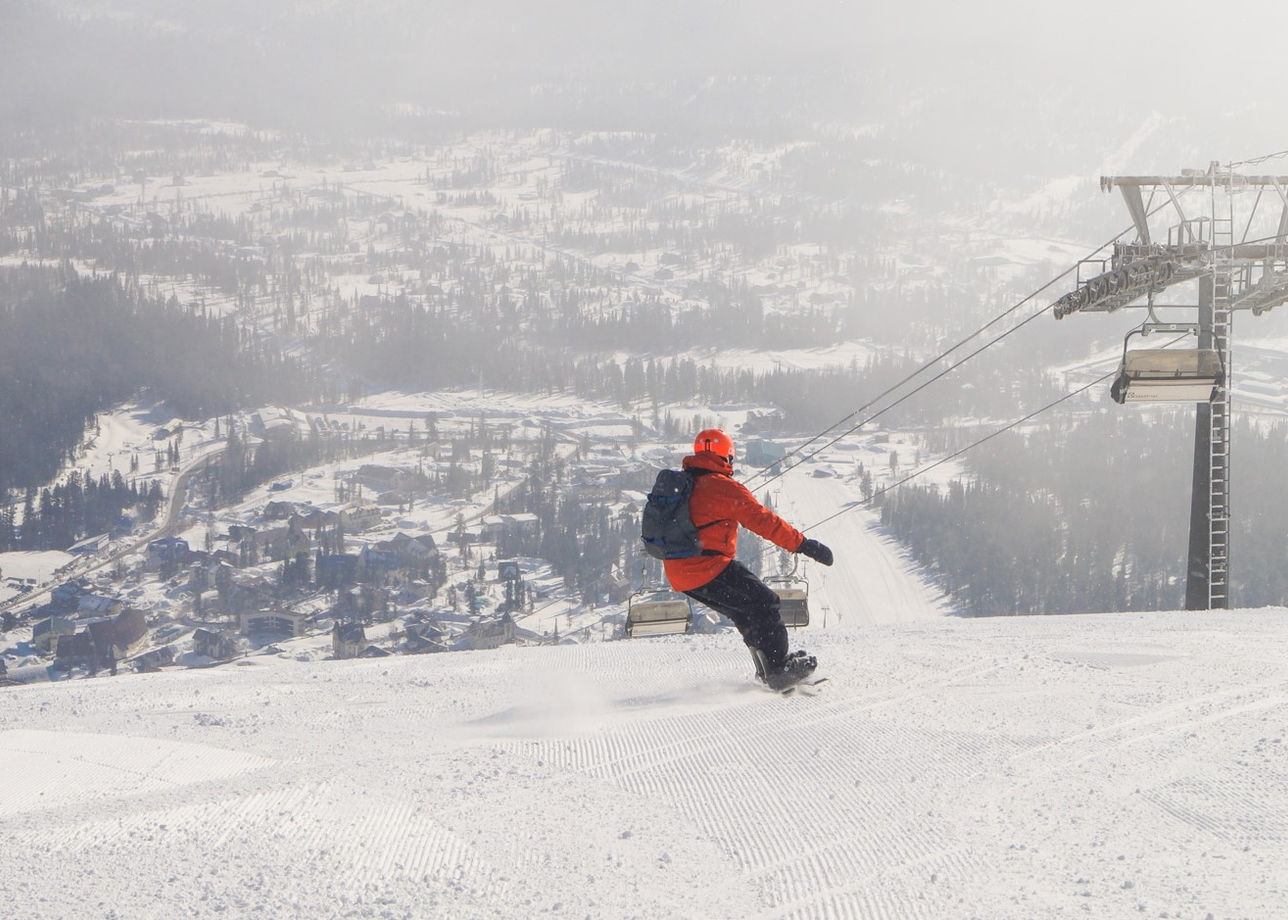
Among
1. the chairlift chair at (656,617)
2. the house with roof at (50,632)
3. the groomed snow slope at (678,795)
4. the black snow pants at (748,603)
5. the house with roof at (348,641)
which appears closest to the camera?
the groomed snow slope at (678,795)

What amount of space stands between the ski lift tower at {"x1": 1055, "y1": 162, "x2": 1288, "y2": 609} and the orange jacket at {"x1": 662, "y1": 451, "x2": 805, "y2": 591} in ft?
19.1

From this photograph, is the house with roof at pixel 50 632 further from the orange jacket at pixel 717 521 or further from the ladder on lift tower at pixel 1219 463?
the orange jacket at pixel 717 521

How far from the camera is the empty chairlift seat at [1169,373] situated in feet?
31.1

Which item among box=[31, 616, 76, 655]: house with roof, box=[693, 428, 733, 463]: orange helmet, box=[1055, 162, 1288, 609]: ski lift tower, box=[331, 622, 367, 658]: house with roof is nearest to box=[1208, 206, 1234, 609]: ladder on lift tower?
box=[1055, 162, 1288, 609]: ski lift tower

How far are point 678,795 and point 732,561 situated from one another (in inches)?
76.1

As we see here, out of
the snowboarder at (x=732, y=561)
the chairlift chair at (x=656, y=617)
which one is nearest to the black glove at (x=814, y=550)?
the snowboarder at (x=732, y=561)

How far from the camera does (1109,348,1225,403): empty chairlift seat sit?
373 inches

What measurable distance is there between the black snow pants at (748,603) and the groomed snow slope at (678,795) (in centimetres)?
30

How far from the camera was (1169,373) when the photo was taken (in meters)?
9.52

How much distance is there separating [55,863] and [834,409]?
336 feet

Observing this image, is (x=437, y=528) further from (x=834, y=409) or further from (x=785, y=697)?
(x=785, y=697)

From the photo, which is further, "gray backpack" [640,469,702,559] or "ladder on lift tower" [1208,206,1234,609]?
"ladder on lift tower" [1208,206,1234,609]

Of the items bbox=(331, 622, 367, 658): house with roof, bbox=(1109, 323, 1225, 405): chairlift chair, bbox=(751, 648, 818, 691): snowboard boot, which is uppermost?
bbox=(1109, 323, 1225, 405): chairlift chair

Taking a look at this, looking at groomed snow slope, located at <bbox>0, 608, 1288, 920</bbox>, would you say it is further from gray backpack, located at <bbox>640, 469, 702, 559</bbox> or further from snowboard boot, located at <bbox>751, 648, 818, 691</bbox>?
gray backpack, located at <bbox>640, 469, 702, 559</bbox>
